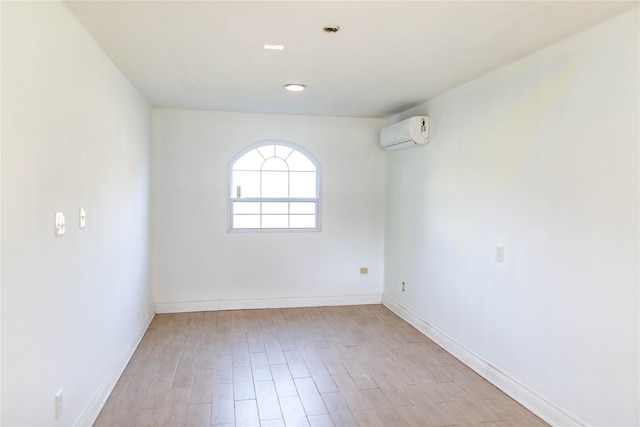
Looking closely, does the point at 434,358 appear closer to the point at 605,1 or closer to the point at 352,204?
the point at 352,204

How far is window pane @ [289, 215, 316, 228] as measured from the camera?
16.9ft

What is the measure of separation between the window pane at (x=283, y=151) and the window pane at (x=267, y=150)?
47mm

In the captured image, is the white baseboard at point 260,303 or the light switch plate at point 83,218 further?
the white baseboard at point 260,303

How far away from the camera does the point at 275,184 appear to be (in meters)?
5.08

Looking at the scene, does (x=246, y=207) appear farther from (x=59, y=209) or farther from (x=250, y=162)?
(x=59, y=209)

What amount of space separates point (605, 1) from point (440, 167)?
6.80 ft

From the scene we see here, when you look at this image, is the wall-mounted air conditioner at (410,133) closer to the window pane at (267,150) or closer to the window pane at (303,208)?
the window pane at (303,208)

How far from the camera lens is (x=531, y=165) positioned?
2.78 metres

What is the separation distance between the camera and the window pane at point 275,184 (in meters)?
5.05

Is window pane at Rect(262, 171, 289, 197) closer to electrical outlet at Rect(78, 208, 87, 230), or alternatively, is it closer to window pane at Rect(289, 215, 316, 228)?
window pane at Rect(289, 215, 316, 228)

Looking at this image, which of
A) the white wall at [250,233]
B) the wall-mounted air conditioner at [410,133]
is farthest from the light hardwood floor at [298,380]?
the wall-mounted air conditioner at [410,133]

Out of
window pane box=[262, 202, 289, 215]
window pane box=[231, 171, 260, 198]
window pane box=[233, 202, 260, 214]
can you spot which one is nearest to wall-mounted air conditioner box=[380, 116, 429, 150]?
window pane box=[262, 202, 289, 215]

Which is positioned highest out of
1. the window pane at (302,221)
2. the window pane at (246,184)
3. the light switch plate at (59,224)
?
the window pane at (246,184)

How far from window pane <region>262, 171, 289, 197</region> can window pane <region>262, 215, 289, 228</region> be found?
261 mm
